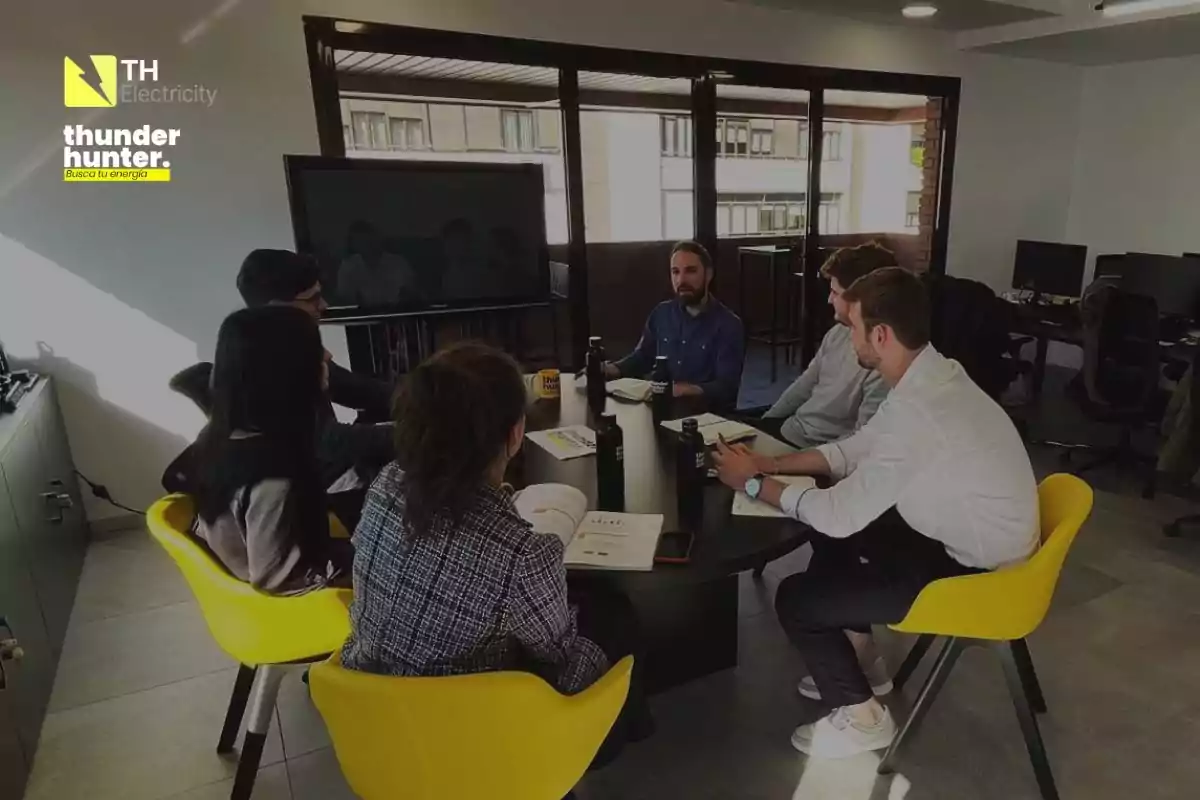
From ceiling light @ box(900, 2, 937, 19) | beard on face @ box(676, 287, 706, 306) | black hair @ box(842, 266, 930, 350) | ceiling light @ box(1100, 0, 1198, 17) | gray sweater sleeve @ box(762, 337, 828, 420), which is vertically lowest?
gray sweater sleeve @ box(762, 337, 828, 420)

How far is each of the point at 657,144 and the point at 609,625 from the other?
420 cm

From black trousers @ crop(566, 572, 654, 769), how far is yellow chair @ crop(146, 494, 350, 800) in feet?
1.59

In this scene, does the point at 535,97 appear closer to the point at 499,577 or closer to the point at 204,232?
the point at 204,232

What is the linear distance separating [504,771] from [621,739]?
1.58ft

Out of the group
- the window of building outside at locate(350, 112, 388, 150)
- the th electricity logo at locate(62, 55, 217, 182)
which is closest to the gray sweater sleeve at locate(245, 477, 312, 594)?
the th electricity logo at locate(62, 55, 217, 182)

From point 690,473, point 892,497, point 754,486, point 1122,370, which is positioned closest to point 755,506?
point 754,486

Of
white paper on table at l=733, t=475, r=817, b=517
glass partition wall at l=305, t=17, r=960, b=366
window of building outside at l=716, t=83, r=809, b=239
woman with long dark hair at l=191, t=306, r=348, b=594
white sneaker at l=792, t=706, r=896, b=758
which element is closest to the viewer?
woman with long dark hair at l=191, t=306, r=348, b=594

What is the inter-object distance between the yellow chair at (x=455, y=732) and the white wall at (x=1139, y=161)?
6063 millimetres

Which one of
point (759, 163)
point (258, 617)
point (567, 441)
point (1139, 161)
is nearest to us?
point (258, 617)

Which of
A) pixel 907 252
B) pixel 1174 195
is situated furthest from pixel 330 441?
pixel 1174 195

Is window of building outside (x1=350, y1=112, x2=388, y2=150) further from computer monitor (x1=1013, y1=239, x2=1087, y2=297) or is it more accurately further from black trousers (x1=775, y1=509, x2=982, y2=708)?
computer monitor (x1=1013, y1=239, x2=1087, y2=297)

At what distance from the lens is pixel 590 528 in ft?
5.49

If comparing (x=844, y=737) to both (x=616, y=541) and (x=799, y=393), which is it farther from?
(x=799, y=393)

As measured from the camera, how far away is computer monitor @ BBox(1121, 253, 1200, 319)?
4.47m
